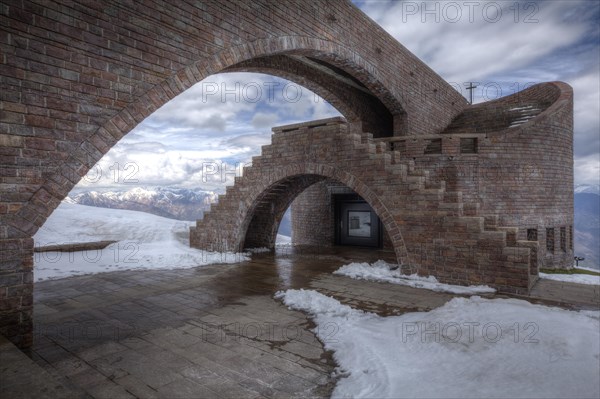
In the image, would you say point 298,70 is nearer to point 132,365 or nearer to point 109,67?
point 109,67

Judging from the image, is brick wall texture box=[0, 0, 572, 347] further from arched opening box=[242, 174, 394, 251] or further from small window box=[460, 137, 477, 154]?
small window box=[460, 137, 477, 154]

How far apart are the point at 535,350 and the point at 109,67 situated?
5.56 meters

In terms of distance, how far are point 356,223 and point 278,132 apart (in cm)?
506

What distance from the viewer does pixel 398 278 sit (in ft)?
22.6

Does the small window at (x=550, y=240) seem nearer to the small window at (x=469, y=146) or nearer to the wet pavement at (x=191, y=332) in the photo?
the small window at (x=469, y=146)

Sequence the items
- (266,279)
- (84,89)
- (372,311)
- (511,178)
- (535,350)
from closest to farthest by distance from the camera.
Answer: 1. (535,350)
2. (84,89)
3. (372,311)
4. (266,279)
5. (511,178)

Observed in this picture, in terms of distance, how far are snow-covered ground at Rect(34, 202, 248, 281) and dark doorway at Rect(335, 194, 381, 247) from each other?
187 inches

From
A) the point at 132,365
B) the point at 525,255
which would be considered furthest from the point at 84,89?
the point at 525,255

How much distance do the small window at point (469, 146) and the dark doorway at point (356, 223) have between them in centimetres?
356

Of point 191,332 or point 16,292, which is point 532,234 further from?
point 16,292

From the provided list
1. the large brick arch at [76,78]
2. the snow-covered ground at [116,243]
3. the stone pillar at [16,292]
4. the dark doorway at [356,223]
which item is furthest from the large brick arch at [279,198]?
the stone pillar at [16,292]

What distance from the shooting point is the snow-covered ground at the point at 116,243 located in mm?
8180

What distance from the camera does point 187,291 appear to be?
237 inches

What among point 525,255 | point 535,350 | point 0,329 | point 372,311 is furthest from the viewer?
point 525,255
